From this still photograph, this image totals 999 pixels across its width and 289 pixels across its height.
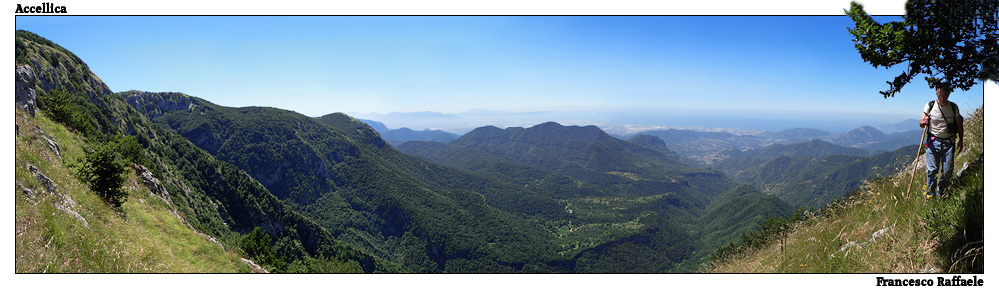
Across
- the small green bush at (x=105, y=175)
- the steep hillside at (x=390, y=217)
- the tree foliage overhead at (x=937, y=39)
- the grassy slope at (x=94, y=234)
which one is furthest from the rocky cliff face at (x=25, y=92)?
the steep hillside at (x=390, y=217)

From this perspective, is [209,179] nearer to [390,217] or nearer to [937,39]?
[390,217]

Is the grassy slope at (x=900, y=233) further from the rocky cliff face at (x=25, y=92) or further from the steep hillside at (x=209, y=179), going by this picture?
the steep hillside at (x=209, y=179)

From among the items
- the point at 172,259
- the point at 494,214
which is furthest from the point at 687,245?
the point at 172,259

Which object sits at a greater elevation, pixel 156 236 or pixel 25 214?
pixel 25 214

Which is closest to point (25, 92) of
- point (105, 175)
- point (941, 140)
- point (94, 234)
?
point (105, 175)

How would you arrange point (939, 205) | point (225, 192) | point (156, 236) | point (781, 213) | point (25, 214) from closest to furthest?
point (939, 205)
point (25, 214)
point (156, 236)
point (225, 192)
point (781, 213)

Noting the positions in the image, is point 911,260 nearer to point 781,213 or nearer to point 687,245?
point 687,245

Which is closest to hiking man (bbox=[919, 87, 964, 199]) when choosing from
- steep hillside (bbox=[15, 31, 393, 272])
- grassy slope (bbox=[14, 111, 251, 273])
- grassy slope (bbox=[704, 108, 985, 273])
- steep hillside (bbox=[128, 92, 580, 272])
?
grassy slope (bbox=[704, 108, 985, 273])
